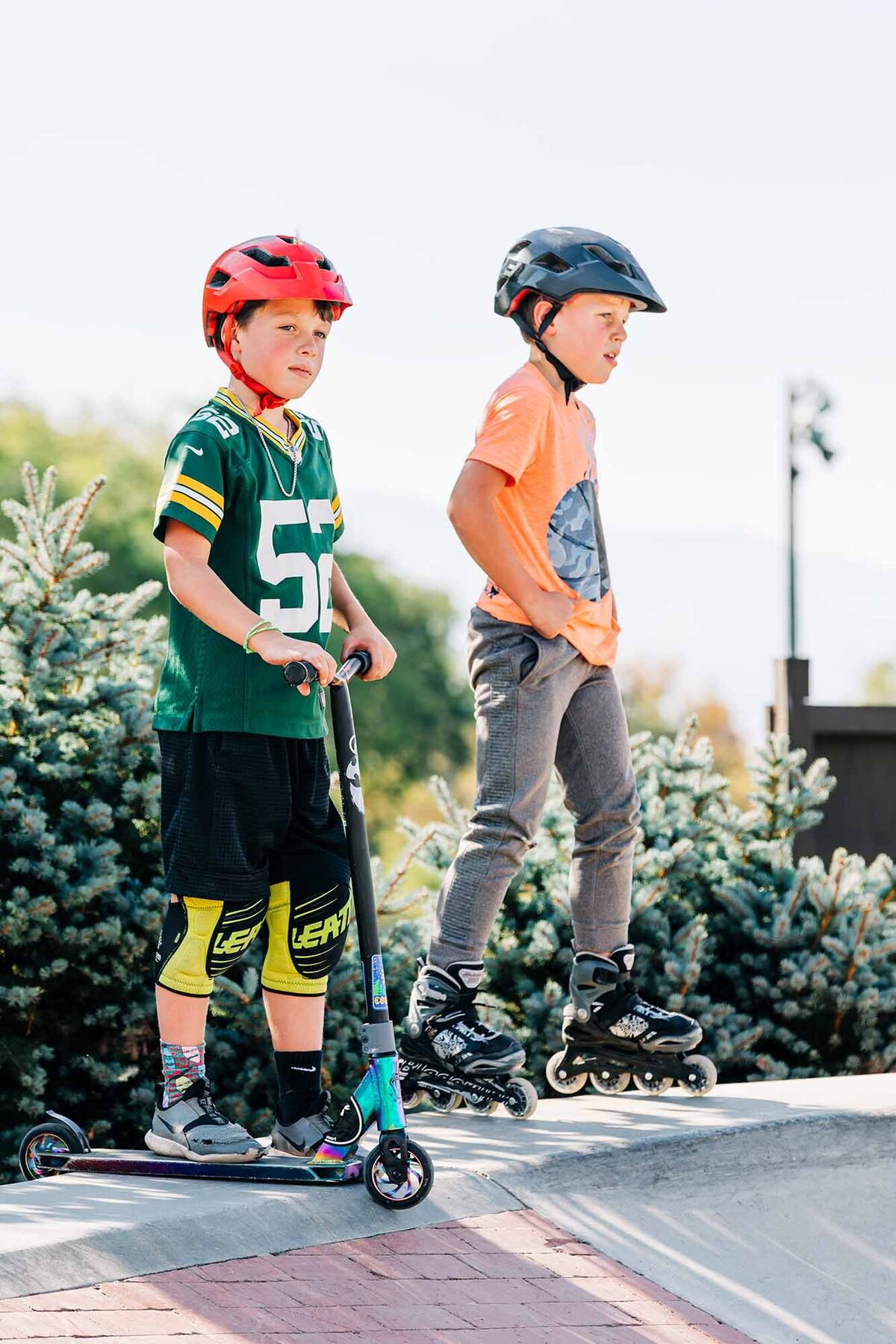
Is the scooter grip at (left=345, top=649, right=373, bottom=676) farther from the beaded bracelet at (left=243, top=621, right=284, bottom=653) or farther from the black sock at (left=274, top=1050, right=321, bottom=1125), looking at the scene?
the black sock at (left=274, top=1050, right=321, bottom=1125)

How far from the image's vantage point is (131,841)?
496 centimetres

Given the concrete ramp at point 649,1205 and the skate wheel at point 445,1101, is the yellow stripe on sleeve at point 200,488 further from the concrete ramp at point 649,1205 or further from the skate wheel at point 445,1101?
the skate wheel at point 445,1101

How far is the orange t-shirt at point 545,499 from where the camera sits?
412cm

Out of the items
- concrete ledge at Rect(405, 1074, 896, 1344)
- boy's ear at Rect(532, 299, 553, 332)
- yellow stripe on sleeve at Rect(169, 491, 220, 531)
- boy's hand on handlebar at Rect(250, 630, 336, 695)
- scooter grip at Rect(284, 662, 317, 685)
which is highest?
boy's ear at Rect(532, 299, 553, 332)

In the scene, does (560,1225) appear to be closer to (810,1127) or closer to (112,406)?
(810,1127)

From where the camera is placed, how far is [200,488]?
11.3 feet

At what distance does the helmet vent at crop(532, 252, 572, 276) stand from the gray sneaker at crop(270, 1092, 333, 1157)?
7.05ft

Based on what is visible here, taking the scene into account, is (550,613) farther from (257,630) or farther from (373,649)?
(257,630)

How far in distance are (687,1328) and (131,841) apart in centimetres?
238


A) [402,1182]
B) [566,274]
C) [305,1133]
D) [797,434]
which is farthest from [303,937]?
[797,434]

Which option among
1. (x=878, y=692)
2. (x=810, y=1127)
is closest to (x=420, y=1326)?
(x=810, y=1127)

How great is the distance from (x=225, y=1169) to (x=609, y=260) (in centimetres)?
243

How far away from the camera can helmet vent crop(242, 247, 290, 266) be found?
352 cm

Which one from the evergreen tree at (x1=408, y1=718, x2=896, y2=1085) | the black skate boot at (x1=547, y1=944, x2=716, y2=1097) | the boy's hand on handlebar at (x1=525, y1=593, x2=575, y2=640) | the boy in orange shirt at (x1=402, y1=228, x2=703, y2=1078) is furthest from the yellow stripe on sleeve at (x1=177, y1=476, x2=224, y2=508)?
the evergreen tree at (x1=408, y1=718, x2=896, y2=1085)
